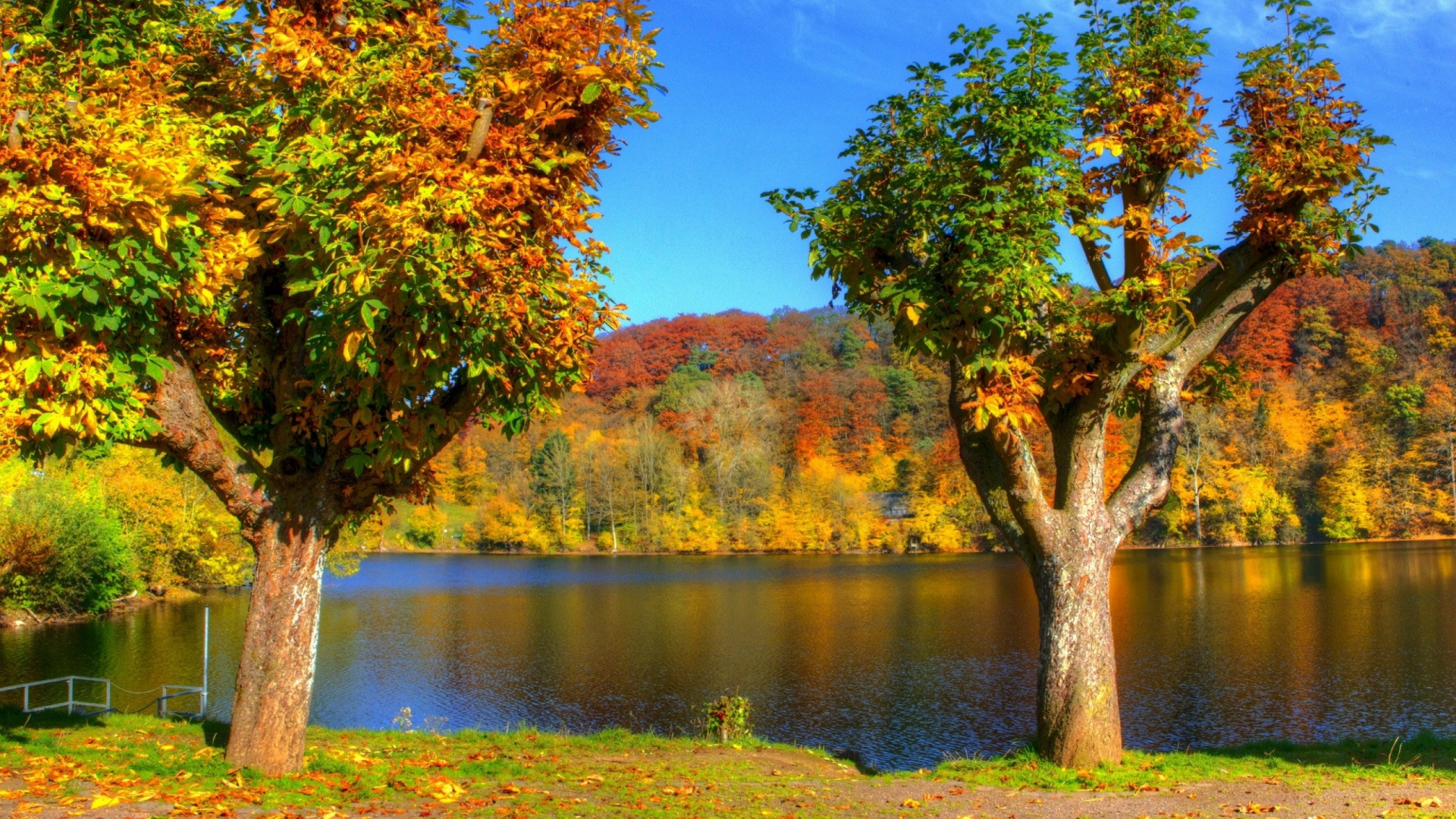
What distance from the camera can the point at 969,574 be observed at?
4309 cm

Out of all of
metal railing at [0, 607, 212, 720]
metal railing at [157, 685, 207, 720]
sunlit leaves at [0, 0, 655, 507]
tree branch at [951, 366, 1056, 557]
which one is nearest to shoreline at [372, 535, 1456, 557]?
metal railing at [0, 607, 212, 720]

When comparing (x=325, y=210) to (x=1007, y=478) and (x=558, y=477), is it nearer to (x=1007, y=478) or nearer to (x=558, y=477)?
(x=1007, y=478)

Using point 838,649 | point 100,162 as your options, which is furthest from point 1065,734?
point 838,649

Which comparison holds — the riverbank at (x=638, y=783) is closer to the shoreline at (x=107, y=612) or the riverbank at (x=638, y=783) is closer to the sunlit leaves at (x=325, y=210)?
the sunlit leaves at (x=325, y=210)

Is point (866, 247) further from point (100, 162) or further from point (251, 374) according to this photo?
point (100, 162)

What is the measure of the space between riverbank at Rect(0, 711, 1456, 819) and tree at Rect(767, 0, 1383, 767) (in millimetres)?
1240

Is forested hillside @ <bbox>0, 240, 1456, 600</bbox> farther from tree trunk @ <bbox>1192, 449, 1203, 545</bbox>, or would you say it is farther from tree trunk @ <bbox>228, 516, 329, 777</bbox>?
tree trunk @ <bbox>228, 516, 329, 777</bbox>

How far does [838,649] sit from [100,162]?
20963mm

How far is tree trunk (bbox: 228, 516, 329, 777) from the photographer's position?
25.9ft

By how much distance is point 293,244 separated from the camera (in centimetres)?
732

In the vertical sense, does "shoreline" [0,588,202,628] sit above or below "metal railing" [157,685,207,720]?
below

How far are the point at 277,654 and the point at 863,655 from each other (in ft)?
58.5

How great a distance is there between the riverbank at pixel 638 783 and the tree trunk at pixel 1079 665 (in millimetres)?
280

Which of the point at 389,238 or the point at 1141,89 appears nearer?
the point at 389,238
